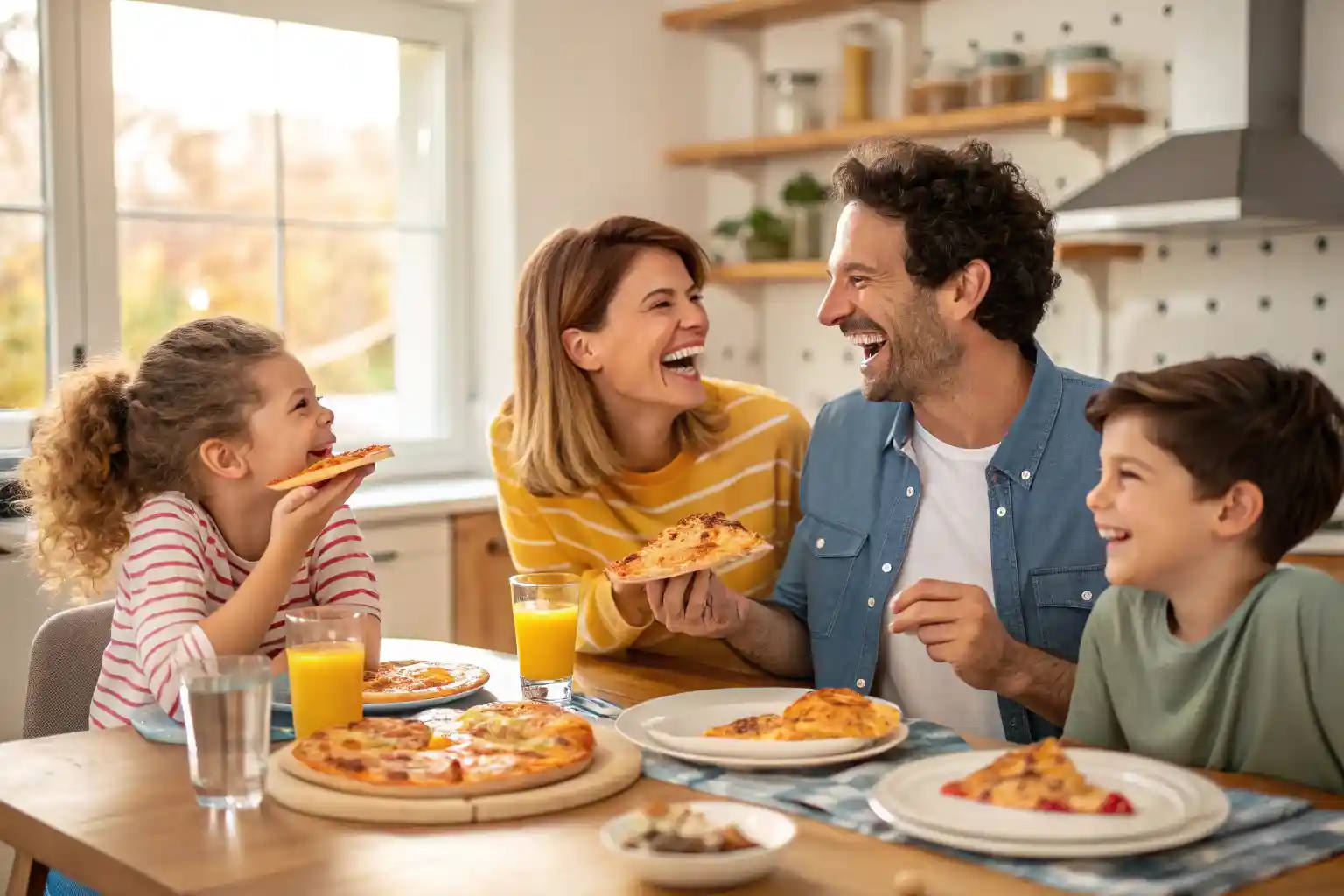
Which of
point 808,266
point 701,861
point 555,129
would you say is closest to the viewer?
point 701,861

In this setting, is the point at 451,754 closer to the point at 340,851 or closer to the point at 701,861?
the point at 340,851

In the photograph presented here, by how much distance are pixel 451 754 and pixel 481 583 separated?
99.4 inches

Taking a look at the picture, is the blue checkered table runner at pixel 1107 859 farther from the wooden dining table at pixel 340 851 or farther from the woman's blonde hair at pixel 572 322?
the woman's blonde hair at pixel 572 322

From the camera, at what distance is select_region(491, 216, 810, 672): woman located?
2.29 meters

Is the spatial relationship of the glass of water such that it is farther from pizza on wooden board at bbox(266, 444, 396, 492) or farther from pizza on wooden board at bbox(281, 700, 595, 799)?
pizza on wooden board at bbox(266, 444, 396, 492)

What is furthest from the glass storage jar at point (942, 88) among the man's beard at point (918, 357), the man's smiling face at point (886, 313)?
the man's beard at point (918, 357)

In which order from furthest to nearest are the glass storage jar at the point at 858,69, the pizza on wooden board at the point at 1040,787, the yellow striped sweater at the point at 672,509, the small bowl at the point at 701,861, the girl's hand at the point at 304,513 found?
the glass storage jar at the point at 858,69
the yellow striped sweater at the point at 672,509
the girl's hand at the point at 304,513
the pizza on wooden board at the point at 1040,787
the small bowl at the point at 701,861

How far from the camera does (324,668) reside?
149 cm

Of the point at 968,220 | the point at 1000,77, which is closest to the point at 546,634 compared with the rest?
the point at 968,220

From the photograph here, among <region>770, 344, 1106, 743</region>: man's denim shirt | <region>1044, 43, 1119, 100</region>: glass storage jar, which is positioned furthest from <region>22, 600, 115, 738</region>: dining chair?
<region>1044, 43, 1119, 100</region>: glass storage jar

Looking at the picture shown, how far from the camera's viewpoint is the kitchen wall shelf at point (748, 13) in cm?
429

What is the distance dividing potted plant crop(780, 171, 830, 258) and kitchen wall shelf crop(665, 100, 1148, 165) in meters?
0.11

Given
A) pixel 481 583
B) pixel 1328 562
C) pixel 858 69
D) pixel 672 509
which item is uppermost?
pixel 858 69

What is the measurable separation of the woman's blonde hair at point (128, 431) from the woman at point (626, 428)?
0.50 meters
